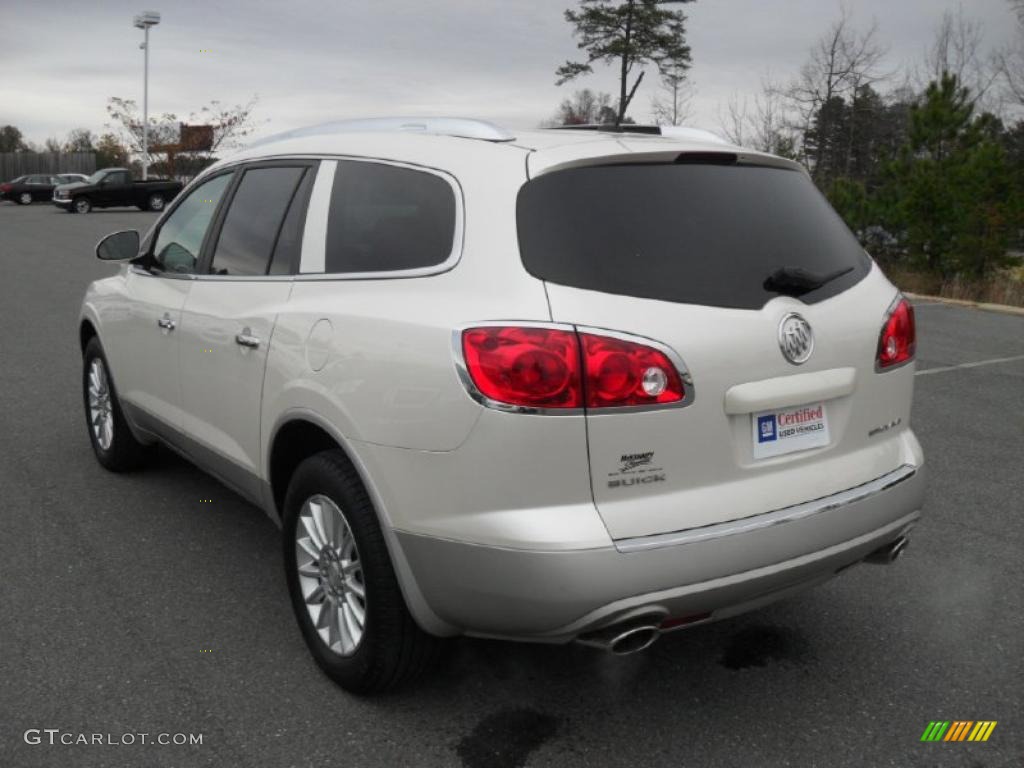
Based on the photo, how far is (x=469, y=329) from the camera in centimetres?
268

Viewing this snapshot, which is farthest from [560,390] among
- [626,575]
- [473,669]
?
[473,669]

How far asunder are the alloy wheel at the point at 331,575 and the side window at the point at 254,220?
991mm

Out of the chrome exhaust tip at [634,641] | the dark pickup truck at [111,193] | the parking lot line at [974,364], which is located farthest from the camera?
the dark pickup truck at [111,193]

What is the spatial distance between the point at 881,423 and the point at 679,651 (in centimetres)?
106

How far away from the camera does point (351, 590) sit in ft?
10.4

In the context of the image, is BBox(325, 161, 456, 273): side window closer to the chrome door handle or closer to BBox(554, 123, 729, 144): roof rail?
the chrome door handle

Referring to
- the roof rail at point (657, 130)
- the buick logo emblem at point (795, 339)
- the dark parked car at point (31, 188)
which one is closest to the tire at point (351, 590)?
the buick logo emblem at point (795, 339)

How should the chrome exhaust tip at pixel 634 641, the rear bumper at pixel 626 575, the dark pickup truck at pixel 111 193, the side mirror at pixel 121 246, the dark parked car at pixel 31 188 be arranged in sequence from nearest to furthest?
the rear bumper at pixel 626 575 → the chrome exhaust tip at pixel 634 641 → the side mirror at pixel 121 246 → the dark pickup truck at pixel 111 193 → the dark parked car at pixel 31 188

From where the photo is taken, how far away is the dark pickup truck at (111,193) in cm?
3706

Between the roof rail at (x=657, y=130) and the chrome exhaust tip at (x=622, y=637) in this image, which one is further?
the roof rail at (x=657, y=130)

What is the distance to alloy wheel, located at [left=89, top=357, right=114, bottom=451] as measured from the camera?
215 inches

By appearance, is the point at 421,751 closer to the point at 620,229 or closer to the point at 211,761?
the point at 211,761

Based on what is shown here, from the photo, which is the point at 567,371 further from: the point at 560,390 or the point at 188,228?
the point at 188,228

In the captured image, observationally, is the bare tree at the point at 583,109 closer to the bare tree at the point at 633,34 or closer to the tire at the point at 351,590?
the bare tree at the point at 633,34
